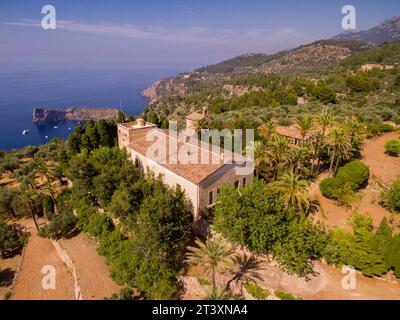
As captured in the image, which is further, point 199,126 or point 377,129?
point 199,126

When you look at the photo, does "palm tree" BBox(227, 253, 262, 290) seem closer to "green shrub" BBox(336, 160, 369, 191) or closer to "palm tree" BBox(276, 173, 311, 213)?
"palm tree" BBox(276, 173, 311, 213)

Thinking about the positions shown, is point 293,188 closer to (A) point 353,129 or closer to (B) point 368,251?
(B) point 368,251

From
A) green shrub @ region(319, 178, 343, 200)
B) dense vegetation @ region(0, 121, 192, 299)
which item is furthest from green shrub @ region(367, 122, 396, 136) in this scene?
dense vegetation @ region(0, 121, 192, 299)

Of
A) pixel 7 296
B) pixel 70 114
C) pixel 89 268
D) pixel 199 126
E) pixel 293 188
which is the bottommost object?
pixel 7 296

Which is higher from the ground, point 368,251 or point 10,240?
point 368,251

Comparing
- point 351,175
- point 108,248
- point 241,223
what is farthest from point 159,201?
point 351,175

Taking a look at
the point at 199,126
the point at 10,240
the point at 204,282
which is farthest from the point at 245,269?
the point at 10,240
